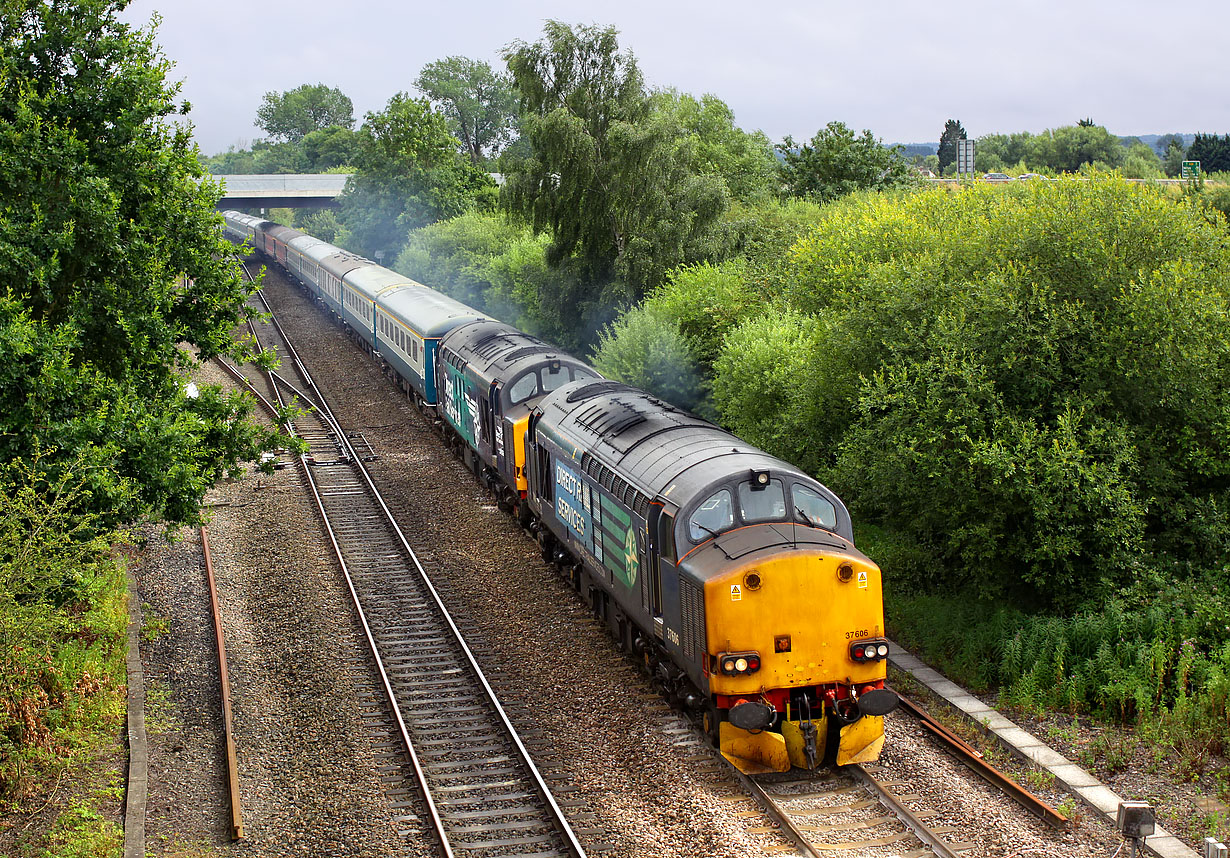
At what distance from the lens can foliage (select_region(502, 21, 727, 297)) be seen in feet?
120

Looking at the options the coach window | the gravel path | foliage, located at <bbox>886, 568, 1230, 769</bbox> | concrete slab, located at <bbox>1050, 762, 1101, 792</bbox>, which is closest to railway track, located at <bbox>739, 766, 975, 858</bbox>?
concrete slab, located at <bbox>1050, 762, 1101, 792</bbox>

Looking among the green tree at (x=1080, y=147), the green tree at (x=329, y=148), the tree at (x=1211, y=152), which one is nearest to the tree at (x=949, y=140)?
the green tree at (x=1080, y=147)

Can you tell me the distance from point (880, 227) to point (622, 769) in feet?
47.7

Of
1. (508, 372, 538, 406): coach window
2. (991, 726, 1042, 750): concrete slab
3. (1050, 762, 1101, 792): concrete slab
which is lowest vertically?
(1050, 762, 1101, 792): concrete slab

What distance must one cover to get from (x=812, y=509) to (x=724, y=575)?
1.82m

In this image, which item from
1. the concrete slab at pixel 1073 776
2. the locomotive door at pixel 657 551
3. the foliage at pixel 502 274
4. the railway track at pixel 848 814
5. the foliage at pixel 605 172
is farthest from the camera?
the foliage at pixel 502 274

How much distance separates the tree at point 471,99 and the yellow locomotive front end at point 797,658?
115607 mm

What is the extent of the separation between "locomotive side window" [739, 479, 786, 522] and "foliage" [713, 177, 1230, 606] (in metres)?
3.98

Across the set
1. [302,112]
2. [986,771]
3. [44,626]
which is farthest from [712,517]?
[302,112]

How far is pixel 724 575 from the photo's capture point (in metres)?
12.1

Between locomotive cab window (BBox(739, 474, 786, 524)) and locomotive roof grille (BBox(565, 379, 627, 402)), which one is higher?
locomotive roof grille (BBox(565, 379, 627, 402))

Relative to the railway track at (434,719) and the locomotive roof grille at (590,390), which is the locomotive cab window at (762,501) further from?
the locomotive roof grille at (590,390)

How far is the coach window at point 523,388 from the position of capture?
2281 centimetres

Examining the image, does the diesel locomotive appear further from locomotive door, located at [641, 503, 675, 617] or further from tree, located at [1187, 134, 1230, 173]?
tree, located at [1187, 134, 1230, 173]
